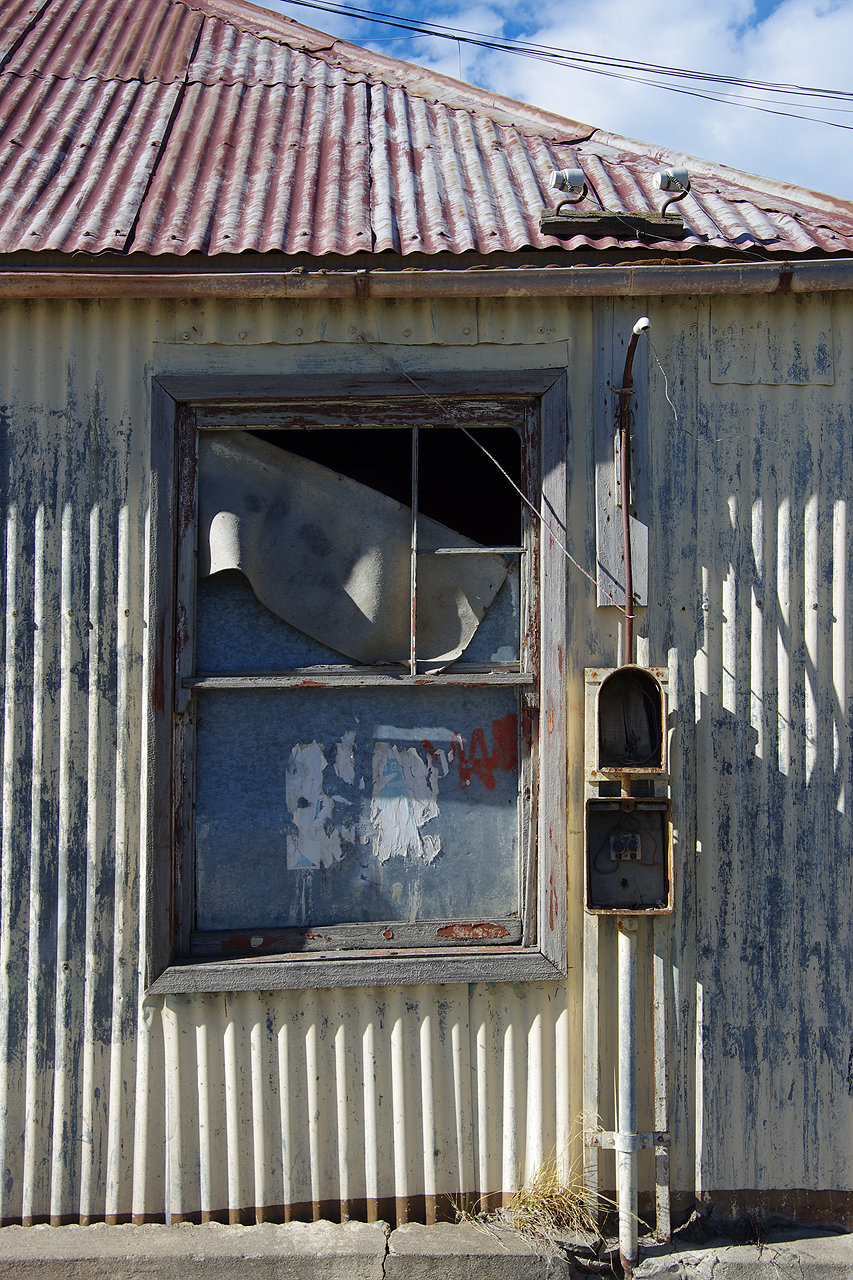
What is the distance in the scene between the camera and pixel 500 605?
303cm

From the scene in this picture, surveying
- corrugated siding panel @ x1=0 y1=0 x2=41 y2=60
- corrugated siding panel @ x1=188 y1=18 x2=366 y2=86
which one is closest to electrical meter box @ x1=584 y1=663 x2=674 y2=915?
corrugated siding panel @ x1=188 y1=18 x2=366 y2=86

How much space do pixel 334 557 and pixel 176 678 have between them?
766 millimetres

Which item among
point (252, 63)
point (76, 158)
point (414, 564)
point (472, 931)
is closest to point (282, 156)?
point (76, 158)

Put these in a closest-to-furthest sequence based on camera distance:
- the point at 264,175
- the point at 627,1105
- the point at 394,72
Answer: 1. the point at 627,1105
2. the point at 264,175
3. the point at 394,72

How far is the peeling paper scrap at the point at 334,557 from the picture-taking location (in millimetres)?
2955

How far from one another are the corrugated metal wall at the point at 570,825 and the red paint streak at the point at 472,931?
0.19 meters

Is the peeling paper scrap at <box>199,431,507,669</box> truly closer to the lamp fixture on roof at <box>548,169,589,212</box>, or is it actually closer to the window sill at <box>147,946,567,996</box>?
the window sill at <box>147,946,567,996</box>

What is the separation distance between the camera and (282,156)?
3426 millimetres

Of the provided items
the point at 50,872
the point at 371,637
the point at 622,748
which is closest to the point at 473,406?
the point at 371,637

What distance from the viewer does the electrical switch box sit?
277cm

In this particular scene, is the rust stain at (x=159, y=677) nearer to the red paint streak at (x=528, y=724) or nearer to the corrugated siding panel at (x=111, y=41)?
the red paint streak at (x=528, y=724)

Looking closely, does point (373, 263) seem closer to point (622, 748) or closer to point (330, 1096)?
point (622, 748)

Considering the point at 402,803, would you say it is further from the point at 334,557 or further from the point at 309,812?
the point at 334,557

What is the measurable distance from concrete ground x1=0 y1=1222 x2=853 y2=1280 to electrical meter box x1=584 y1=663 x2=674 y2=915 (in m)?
1.25
